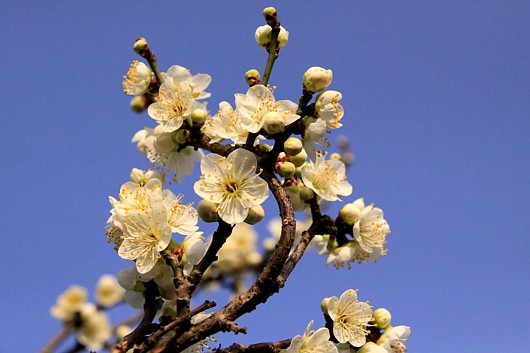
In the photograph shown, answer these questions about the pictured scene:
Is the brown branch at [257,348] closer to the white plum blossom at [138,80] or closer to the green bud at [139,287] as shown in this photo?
the green bud at [139,287]

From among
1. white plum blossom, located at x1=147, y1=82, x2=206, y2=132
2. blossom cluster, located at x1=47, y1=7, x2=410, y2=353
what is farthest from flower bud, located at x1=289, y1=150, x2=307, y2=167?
white plum blossom, located at x1=147, y1=82, x2=206, y2=132

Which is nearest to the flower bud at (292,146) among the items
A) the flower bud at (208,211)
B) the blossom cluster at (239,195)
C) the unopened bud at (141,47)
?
the blossom cluster at (239,195)

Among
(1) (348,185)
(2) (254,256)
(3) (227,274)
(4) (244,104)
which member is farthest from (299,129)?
(2) (254,256)

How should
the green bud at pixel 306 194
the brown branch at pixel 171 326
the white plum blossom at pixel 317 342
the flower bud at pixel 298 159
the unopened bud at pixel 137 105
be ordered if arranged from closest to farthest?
the brown branch at pixel 171 326 → the white plum blossom at pixel 317 342 → the flower bud at pixel 298 159 → the green bud at pixel 306 194 → the unopened bud at pixel 137 105

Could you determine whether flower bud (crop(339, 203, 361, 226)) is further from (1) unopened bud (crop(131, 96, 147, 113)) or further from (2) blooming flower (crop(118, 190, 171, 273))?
(1) unopened bud (crop(131, 96, 147, 113))

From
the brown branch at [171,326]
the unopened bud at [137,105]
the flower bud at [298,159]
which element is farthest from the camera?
the unopened bud at [137,105]

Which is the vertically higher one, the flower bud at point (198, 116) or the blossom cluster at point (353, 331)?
the flower bud at point (198, 116)

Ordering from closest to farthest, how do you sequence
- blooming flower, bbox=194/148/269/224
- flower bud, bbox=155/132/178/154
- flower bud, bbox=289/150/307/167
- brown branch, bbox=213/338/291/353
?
brown branch, bbox=213/338/291/353, blooming flower, bbox=194/148/269/224, flower bud, bbox=289/150/307/167, flower bud, bbox=155/132/178/154

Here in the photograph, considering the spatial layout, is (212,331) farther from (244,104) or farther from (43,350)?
(43,350)
